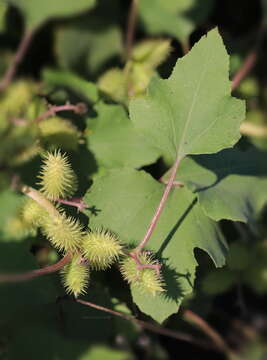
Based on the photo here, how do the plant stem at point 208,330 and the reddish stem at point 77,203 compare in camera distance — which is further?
the plant stem at point 208,330

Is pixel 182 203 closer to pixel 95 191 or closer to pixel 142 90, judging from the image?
pixel 95 191

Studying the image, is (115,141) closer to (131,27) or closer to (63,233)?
(63,233)

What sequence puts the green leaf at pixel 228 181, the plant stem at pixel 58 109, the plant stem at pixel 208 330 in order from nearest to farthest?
the green leaf at pixel 228 181, the plant stem at pixel 58 109, the plant stem at pixel 208 330

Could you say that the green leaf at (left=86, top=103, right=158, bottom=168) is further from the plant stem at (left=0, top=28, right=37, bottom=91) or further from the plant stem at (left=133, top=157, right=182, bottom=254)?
the plant stem at (left=0, top=28, right=37, bottom=91)

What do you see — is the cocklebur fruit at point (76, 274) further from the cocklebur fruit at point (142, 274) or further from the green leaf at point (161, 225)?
the green leaf at point (161, 225)

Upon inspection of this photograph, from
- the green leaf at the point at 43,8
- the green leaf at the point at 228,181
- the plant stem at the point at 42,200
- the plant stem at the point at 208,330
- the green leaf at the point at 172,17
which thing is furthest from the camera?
the green leaf at the point at 172,17

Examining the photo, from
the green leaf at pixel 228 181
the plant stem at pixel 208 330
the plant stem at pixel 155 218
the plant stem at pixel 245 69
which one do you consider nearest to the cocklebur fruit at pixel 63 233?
the plant stem at pixel 155 218

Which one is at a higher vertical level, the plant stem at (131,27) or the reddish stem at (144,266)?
the plant stem at (131,27)

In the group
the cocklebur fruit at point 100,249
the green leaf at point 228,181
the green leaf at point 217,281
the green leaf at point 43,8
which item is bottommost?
the green leaf at point 217,281
